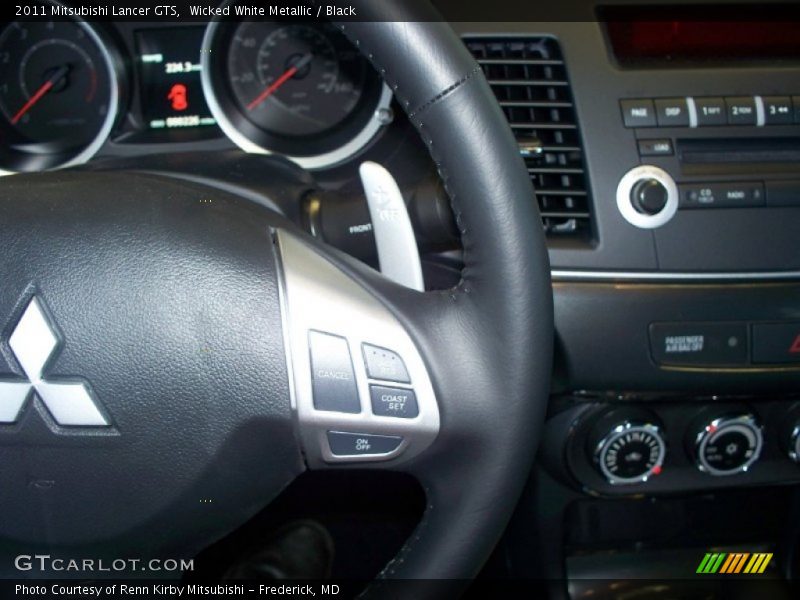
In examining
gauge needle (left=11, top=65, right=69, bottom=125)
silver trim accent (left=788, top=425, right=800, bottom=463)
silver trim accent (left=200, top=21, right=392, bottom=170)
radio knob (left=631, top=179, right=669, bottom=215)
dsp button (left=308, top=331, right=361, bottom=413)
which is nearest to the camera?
dsp button (left=308, top=331, right=361, bottom=413)

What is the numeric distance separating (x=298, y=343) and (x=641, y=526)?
30.2 inches

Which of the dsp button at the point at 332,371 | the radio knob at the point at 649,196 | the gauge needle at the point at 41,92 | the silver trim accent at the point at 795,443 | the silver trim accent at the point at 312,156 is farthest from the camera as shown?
the gauge needle at the point at 41,92

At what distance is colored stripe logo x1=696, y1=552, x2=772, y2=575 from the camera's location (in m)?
1.34

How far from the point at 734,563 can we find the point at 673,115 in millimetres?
681

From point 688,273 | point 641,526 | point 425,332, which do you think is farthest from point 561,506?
point 425,332

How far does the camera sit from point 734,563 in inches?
53.3

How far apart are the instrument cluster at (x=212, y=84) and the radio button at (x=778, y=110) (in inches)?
20.9

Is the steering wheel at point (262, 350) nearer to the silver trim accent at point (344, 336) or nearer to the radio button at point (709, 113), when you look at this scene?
the silver trim accent at point (344, 336)

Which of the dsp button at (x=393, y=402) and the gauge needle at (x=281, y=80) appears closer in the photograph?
the dsp button at (x=393, y=402)

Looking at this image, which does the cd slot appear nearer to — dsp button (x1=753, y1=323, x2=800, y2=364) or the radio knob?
the radio knob

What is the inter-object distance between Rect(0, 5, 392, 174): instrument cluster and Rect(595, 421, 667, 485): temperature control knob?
1.81ft

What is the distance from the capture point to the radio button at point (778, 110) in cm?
111

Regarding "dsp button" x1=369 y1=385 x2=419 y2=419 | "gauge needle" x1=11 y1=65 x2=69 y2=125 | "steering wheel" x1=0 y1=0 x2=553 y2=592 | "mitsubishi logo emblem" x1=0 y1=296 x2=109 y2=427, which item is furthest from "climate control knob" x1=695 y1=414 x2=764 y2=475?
"gauge needle" x1=11 y1=65 x2=69 y2=125

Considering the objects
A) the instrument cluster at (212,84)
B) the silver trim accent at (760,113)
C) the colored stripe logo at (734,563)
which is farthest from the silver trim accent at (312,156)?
Answer: the colored stripe logo at (734,563)
